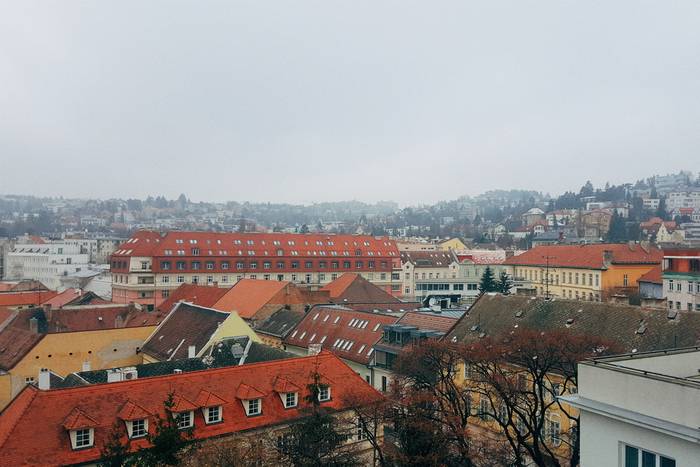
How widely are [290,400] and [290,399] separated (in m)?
0.05

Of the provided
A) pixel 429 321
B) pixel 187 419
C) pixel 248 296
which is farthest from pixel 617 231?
pixel 187 419

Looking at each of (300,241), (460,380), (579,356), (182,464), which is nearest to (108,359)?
(460,380)

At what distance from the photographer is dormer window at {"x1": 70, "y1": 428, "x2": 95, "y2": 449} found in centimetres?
2517

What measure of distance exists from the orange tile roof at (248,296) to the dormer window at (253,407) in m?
32.6

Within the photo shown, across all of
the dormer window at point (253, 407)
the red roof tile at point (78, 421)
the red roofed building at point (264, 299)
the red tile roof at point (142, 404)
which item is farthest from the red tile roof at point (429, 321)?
the red roof tile at point (78, 421)

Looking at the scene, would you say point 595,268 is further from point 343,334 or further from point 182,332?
point 182,332

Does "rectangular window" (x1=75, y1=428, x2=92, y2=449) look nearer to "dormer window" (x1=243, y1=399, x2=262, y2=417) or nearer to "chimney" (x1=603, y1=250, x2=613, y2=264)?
"dormer window" (x1=243, y1=399, x2=262, y2=417)

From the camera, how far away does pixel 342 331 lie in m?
52.6

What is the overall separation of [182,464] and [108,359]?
29721 millimetres

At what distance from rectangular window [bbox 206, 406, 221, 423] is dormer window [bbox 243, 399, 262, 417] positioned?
1.42m

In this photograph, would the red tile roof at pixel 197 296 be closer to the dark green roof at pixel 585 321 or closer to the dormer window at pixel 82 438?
the dark green roof at pixel 585 321

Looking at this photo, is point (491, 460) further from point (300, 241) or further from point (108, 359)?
point (300, 241)

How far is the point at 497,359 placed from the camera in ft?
94.2

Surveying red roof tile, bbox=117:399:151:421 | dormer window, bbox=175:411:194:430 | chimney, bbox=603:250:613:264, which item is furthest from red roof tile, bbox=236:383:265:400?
chimney, bbox=603:250:613:264
